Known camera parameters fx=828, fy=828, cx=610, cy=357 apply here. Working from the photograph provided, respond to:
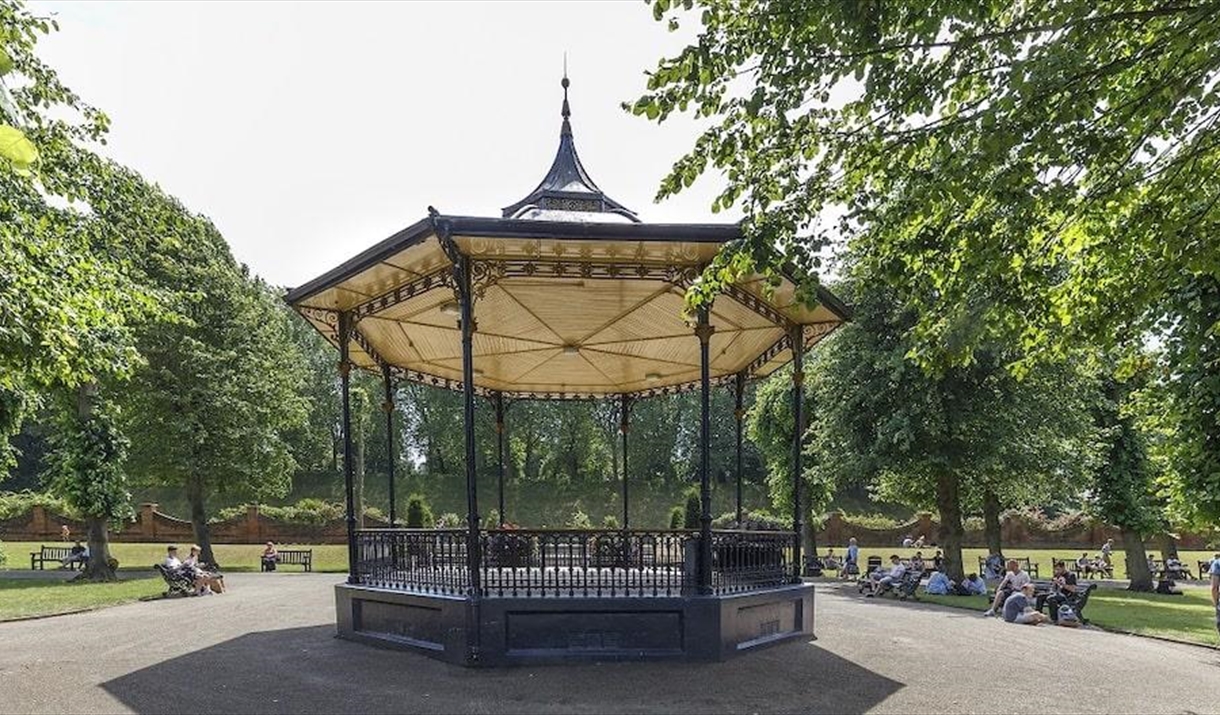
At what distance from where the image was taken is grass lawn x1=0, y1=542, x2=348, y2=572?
30.2 m

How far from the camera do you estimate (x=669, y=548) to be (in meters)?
10.4

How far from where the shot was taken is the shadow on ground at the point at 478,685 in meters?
7.75

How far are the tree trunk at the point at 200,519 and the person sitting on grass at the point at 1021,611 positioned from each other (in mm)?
23775

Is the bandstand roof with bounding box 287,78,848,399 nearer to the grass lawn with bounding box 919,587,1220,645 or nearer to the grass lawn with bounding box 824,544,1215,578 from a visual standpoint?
the grass lawn with bounding box 919,587,1220,645

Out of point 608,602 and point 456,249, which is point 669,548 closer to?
point 608,602

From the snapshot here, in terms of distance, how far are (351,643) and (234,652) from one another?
4.69ft

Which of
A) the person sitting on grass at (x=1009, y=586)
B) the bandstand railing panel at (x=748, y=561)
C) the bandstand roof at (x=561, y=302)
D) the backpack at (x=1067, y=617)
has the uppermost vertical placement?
the bandstand roof at (x=561, y=302)

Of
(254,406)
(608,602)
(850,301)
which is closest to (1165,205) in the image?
(608,602)

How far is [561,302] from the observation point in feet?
41.9

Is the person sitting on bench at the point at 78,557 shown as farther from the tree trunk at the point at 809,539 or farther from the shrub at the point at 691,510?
the tree trunk at the point at 809,539

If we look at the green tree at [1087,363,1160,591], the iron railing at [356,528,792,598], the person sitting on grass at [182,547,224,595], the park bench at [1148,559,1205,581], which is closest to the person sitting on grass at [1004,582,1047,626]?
the iron railing at [356,528,792,598]

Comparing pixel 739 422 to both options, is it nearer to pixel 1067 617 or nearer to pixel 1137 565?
pixel 1067 617

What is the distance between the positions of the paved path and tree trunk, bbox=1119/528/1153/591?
45.4 feet

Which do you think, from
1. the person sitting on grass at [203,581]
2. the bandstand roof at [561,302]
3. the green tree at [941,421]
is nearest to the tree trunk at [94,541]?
the person sitting on grass at [203,581]
